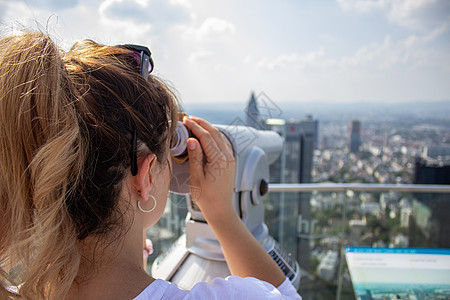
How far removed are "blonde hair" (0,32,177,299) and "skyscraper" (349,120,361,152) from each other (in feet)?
11.7

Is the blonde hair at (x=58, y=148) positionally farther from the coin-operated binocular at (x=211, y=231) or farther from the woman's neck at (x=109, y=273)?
the coin-operated binocular at (x=211, y=231)

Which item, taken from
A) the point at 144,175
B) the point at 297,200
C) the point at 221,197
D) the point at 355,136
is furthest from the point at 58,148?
the point at 355,136

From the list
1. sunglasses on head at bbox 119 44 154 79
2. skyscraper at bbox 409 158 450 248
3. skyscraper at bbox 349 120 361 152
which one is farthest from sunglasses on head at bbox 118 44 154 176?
skyscraper at bbox 349 120 361 152

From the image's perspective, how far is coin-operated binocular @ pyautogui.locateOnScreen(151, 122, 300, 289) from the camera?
0.87 m

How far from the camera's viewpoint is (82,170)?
1.61 feet

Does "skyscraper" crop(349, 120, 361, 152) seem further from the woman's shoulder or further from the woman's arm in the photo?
the woman's shoulder

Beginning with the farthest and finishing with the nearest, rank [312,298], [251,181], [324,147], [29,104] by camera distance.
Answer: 1. [324,147]
2. [312,298]
3. [251,181]
4. [29,104]

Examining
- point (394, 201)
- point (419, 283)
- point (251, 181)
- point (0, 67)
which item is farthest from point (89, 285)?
point (394, 201)

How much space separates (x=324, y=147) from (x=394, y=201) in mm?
1264

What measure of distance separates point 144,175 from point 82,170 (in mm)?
110

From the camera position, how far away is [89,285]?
541 millimetres

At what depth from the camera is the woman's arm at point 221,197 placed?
0.72 metres

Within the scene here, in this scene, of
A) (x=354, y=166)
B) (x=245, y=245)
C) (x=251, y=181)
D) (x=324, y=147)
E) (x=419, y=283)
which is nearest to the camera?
(x=245, y=245)

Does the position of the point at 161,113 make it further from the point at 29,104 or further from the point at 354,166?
the point at 354,166
